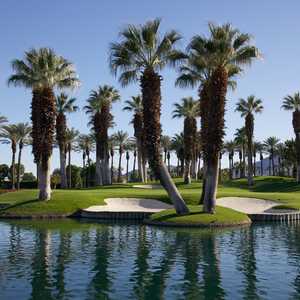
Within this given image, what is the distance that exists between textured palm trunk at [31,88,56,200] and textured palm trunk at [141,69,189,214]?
530 inches

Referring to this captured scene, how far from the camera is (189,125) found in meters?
83.4

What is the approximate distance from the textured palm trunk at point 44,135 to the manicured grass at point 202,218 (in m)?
14.2

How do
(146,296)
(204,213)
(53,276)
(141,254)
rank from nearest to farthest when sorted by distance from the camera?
1. (146,296)
2. (53,276)
3. (141,254)
4. (204,213)

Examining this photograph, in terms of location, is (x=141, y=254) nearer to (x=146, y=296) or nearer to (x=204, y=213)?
(x=146, y=296)

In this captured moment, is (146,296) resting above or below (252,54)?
below

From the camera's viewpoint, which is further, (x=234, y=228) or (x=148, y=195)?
(x=148, y=195)

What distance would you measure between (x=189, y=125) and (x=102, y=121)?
14254 mm

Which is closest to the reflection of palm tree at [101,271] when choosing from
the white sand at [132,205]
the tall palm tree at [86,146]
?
the white sand at [132,205]

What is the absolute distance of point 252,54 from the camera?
132 ft

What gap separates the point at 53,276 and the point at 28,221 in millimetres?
23625

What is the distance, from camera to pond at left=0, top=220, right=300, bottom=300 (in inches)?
667

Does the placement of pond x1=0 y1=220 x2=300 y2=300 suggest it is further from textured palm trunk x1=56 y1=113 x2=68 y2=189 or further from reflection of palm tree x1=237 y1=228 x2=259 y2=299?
textured palm trunk x1=56 y1=113 x2=68 y2=189

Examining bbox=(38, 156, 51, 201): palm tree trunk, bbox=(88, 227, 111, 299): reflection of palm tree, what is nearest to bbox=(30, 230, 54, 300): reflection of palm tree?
bbox=(88, 227, 111, 299): reflection of palm tree

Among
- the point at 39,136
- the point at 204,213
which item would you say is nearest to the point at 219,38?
the point at 204,213
